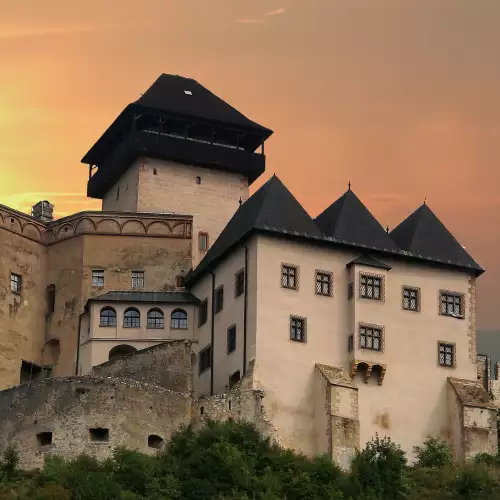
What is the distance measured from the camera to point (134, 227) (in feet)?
257

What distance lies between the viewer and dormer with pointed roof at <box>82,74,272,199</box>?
82.2 meters

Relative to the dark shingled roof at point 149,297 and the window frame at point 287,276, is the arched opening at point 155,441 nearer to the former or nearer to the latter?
the window frame at point 287,276

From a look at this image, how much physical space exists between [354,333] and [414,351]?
10.4 ft

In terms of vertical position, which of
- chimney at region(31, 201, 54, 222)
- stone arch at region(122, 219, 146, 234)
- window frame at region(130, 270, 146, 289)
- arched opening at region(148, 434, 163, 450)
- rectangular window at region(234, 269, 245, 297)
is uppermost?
chimney at region(31, 201, 54, 222)

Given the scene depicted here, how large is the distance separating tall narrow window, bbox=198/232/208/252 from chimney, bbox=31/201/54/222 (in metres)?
8.62

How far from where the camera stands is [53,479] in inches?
2415

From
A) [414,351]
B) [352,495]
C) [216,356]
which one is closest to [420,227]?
[414,351]

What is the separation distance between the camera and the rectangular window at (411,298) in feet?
235

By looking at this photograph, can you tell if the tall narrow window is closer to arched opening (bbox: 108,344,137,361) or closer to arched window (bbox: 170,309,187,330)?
arched window (bbox: 170,309,187,330)

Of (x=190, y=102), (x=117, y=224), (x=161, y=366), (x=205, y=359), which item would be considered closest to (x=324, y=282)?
(x=205, y=359)

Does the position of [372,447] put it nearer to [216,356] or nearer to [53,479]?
[216,356]

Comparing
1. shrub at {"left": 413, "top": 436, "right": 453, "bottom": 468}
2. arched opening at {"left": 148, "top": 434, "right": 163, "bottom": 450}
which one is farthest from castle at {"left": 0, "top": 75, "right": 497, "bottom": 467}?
shrub at {"left": 413, "top": 436, "right": 453, "bottom": 468}

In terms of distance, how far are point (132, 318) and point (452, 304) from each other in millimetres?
15004

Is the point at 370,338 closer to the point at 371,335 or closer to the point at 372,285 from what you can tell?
the point at 371,335
